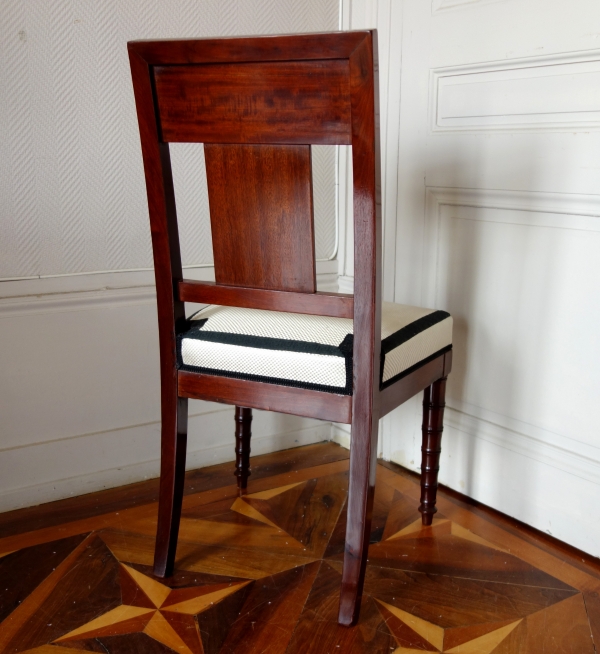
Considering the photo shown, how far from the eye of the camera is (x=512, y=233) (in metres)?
1.40

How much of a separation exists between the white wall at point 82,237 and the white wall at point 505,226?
0.40m

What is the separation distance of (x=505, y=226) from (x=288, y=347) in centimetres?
59

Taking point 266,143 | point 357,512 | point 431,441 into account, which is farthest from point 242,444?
point 266,143

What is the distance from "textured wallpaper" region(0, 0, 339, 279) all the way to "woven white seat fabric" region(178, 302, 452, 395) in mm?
440

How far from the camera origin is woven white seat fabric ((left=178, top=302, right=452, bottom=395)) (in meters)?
1.05

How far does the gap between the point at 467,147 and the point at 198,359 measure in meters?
0.72

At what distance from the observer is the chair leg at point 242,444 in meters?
1.52

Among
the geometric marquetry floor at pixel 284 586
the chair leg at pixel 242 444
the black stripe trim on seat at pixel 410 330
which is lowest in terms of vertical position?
the geometric marquetry floor at pixel 284 586

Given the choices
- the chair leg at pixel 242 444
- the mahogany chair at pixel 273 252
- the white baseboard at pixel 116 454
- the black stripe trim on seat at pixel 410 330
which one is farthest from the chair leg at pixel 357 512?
the white baseboard at pixel 116 454

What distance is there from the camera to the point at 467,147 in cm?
144

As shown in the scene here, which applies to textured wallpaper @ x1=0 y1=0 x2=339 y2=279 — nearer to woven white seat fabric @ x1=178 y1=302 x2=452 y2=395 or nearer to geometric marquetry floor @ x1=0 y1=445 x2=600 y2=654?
woven white seat fabric @ x1=178 y1=302 x2=452 y2=395

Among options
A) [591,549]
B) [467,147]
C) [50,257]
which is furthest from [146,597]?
[467,147]

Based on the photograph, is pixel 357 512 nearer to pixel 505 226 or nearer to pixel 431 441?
pixel 431 441

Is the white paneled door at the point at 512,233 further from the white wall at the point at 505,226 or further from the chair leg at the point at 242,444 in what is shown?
the chair leg at the point at 242,444
